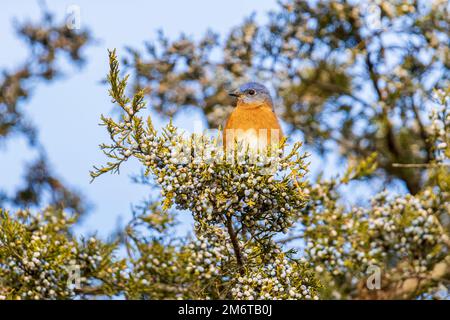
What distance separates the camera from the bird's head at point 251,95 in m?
3.94

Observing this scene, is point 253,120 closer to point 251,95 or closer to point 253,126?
point 253,126

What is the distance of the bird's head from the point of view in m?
3.94

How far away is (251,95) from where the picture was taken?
3.97m

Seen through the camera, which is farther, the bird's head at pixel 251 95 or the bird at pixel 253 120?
the bird's head at pixel 251 95

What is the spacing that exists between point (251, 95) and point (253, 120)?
0.85 feet

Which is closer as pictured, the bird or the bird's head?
the bird

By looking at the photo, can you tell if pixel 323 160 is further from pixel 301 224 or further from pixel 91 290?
pixel 91 290

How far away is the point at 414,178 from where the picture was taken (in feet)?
17.8

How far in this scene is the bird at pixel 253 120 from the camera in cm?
360

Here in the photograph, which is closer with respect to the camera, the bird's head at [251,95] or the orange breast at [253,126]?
the orange breast at [253,126]

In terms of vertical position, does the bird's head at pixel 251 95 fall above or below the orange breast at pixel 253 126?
above

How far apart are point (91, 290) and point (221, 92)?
2441 millimetres

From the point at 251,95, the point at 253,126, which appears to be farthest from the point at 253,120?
the point at 251,95

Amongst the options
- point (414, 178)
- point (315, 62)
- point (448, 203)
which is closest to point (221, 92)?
point (315, 62)
